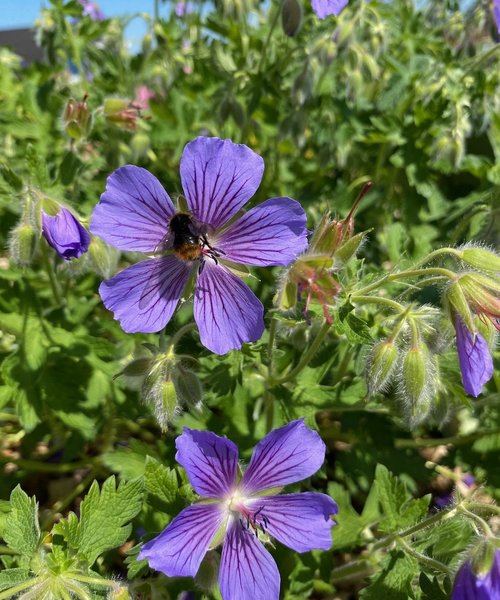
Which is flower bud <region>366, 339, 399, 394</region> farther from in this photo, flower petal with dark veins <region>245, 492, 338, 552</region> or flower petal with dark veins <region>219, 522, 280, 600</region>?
flower petal with dark veins <region>219, 522, 280, 600</region>

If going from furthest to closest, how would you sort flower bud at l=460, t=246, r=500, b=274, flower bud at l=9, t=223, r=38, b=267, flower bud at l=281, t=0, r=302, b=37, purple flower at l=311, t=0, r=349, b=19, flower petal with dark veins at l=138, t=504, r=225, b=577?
1. flower bud at l=281, t=0, r=302, b=37
2. purple flower at l=311, t=0, r=349, b=19
3. flower bud at l=9, t=223, r=38, b=267
4. flower bud at l=460, t=246, r=500, b=274
5. flower petal with dark veins at l=138, t=504, r=225, b=577

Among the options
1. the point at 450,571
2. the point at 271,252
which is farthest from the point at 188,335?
the point at 450,571

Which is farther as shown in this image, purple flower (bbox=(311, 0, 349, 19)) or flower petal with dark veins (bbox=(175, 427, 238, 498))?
purple flower (bbox=(311, 0, 349, 19))

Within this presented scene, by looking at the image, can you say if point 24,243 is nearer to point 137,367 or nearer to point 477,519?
point 137,367

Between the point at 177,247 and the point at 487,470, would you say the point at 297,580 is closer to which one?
the point at 487,470

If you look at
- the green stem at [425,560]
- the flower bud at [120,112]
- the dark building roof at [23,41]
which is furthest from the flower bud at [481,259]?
the dark building roof at [23,41]

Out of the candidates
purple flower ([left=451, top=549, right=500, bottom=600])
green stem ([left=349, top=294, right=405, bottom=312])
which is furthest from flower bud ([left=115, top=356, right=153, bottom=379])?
purple flower ([left=451, top=549, right=500, bottom=600])

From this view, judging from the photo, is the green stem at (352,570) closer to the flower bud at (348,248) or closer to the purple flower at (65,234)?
the flower bud at (348,248)
